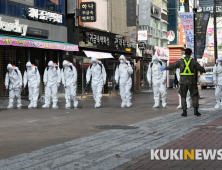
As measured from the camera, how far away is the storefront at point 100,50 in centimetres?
2772

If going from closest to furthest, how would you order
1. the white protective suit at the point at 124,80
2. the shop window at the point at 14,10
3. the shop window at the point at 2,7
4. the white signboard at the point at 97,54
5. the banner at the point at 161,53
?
the white protective suit at the point at 124,80 → the shop window at the point at 2,7 → the shop window at the point at 14,10 → the white signboard at the point at 97,54 → the banner at the point at 161,53

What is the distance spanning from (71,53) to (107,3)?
7548 millimetres

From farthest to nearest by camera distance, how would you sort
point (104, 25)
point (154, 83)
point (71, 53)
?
point (104, 25) → point (71, 53) → point (154, 83)

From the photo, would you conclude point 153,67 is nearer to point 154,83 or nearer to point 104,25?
point 154,83

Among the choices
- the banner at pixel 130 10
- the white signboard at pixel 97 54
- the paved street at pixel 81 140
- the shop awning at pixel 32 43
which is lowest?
the paved street at pixel 81 140

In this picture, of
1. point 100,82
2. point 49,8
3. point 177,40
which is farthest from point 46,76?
point 177,40

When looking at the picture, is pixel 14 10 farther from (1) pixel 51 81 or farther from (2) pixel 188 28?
(2) pixel 188 28

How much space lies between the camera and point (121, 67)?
18.0m

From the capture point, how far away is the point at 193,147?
7305 mm

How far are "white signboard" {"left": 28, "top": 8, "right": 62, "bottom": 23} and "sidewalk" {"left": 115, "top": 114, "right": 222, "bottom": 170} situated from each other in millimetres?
14389

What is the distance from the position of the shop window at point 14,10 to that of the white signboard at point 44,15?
2.17 ft

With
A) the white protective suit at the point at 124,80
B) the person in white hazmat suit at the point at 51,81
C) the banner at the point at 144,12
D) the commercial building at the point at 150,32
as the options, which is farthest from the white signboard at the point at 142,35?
the person in white hazmat suit at the point at 51,81

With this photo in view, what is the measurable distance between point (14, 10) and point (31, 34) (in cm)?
153

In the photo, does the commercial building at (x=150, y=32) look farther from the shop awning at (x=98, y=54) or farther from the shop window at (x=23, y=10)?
the shop window at (x=23, y=10)
